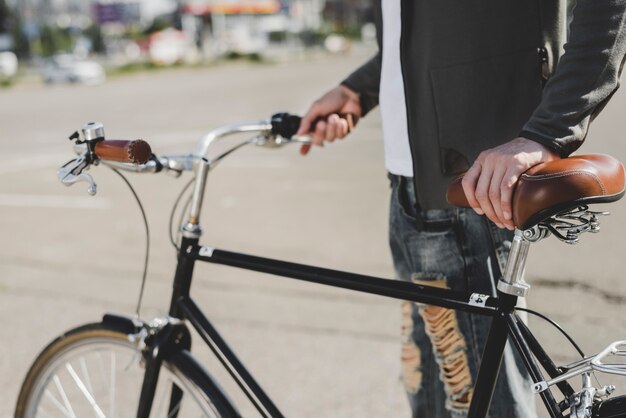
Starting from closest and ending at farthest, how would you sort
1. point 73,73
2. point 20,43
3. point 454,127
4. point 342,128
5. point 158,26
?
point 454,127 < point 342,128 < point 73,73 < point 20,43 < point 158,26

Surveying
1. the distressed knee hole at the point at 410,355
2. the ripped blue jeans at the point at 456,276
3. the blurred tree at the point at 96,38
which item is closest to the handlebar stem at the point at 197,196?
the ripped blue jeans at the point at 456,276

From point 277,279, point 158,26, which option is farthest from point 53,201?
point 158,26

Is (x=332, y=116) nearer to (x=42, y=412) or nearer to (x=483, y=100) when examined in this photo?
(x=483, y=100)

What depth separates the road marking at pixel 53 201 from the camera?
21.8 ft

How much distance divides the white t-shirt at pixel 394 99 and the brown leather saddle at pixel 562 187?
567 millimetres

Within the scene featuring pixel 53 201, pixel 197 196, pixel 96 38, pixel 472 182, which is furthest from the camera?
pixel 96 38

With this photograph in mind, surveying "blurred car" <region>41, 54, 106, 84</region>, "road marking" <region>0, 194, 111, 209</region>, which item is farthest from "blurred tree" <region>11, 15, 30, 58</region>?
"road marking" <region>0, 194, 111, 209</region>

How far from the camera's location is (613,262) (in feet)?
14.0

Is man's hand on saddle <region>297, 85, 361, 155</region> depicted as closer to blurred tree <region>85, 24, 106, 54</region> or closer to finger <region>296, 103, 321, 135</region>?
finger <region>296, 103, 321, 135</region>

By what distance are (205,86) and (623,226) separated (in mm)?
20590

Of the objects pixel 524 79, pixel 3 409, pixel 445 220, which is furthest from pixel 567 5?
pixel 3 409

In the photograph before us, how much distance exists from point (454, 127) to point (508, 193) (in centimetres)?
45

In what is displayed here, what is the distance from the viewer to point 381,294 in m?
1.56

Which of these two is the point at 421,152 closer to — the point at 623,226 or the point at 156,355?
the point at 156,355
